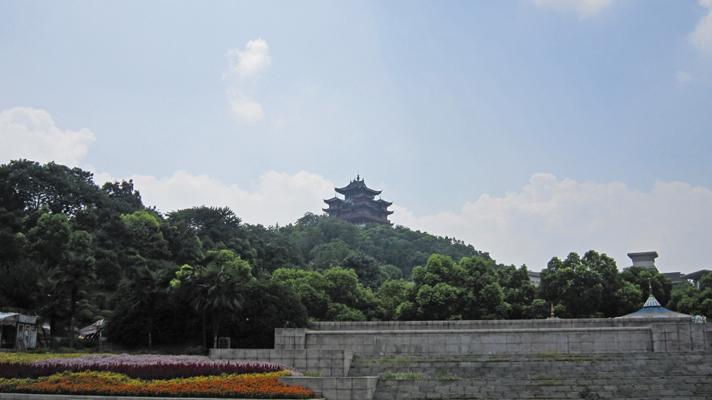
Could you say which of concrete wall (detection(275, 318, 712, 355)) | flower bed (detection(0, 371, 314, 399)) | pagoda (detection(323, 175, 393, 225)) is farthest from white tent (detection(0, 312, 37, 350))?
pagoda (detection(323, 175, 393, 225))

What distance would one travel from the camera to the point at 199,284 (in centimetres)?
2622

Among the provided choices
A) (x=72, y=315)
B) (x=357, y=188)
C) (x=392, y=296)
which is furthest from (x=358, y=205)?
(x=72, y=315)

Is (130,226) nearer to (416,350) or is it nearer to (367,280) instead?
(367,280)

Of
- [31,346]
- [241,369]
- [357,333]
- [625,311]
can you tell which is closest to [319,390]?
[241,369]

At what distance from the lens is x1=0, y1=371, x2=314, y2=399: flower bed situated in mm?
14953

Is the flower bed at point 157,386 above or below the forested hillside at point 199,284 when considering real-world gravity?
below

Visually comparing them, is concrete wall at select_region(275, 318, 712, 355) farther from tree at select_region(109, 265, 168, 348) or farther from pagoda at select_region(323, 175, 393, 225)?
pagoda at select_region(323, 175, 393, 225)

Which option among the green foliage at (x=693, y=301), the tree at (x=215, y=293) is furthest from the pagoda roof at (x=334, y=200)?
the tree at (x=215, y=293)

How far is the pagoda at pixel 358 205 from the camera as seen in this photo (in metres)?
117

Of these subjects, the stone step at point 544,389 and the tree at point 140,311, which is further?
the tree at point 140,311

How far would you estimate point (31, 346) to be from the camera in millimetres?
26938

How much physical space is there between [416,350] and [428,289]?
10.7m

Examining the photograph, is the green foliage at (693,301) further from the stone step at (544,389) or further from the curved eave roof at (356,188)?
the curved eave roof at (356,188)

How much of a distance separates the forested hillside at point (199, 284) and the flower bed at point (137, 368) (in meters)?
7.46
